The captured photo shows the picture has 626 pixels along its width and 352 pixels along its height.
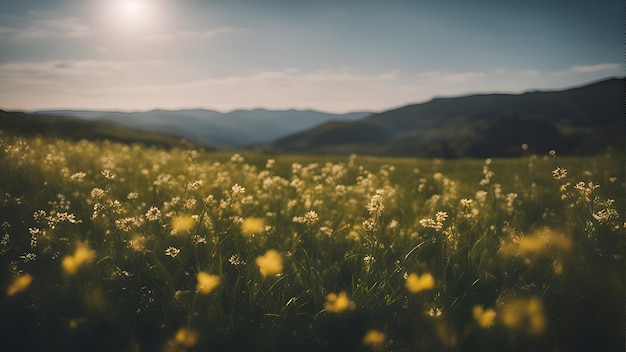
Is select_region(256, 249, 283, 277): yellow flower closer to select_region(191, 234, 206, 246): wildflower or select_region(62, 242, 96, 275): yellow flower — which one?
select_region(191, 234, 206, 246): wildflower

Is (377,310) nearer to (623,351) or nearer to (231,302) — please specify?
(231,302)

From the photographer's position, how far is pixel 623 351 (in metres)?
2.76

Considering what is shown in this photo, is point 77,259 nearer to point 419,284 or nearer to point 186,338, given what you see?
point 186,338

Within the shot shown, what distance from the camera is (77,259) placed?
132 inches

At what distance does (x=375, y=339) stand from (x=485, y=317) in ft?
3.07

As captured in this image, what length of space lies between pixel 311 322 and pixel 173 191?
4155mm

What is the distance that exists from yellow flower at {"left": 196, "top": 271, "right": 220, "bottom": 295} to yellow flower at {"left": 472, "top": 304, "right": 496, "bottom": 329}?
222 centimetres

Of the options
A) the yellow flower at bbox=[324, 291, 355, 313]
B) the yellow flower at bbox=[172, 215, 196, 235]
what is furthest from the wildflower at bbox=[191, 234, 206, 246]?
the yellow flower at bbox=[324, 291, 355, 313]

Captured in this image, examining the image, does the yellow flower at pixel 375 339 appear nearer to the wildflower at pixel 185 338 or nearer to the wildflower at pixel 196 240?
the wildflower at pixel 185 338

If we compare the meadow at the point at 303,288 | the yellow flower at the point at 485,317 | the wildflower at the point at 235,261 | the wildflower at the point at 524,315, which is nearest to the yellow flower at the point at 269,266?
the meadow at the point at 303,288

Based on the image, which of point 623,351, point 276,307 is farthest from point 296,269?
point 623,351

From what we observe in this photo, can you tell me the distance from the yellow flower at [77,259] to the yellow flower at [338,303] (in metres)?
2.31

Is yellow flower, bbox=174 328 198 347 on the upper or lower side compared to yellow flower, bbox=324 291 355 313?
lower

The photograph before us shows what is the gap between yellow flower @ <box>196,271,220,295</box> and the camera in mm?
2967
